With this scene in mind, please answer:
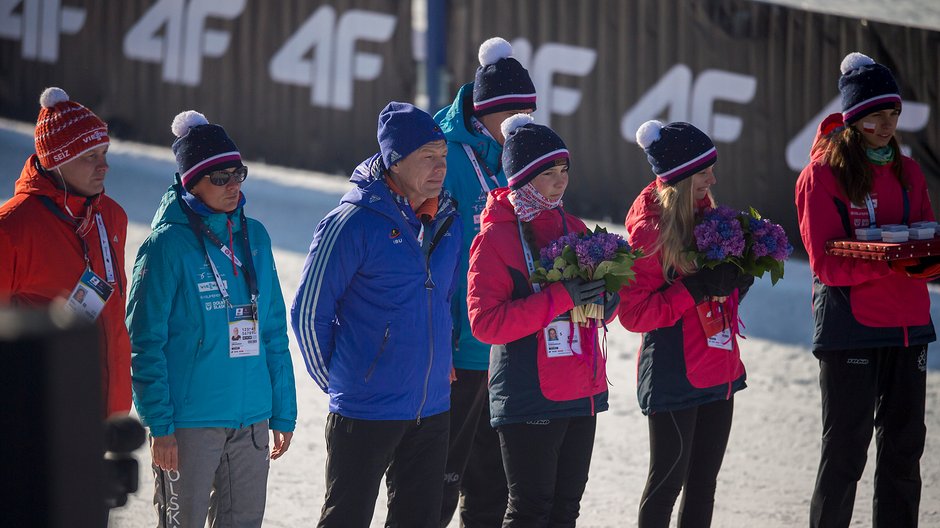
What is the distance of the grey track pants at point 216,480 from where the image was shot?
443 cm

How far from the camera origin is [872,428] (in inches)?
214

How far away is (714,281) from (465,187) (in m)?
1.30

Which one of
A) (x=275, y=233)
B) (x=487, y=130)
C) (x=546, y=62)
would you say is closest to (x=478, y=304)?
(x=487, y=130)

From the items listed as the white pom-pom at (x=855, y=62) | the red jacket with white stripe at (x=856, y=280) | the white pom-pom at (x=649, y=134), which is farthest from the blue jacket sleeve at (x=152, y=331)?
the white pom-pom at (x=855, y=62)

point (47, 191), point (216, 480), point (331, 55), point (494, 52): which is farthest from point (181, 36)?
point (216, 480)

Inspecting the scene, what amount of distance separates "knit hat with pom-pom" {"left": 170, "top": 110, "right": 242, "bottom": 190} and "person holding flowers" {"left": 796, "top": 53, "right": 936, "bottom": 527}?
2741 millimetres

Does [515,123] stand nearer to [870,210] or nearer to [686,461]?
[686,461]

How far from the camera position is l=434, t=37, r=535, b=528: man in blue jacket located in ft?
17.7

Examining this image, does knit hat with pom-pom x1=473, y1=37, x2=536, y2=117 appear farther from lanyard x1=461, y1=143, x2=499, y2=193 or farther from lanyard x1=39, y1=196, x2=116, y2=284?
lanyard x1=39, y1=196, x2=116, y2=284

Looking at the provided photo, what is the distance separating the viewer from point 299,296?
457 cm

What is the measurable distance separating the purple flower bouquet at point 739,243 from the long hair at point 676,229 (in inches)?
2.3

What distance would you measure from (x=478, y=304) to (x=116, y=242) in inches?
61.0

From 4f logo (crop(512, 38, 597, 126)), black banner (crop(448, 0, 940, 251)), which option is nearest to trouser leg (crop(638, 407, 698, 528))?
black banner (crop(448, 0, 940, 251))

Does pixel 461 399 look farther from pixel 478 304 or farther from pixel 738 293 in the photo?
pixel 738 293
